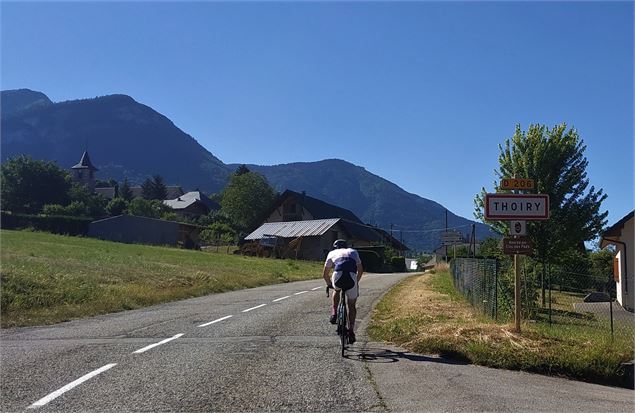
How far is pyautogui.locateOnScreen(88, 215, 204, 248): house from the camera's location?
251ft

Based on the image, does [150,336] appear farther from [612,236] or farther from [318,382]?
[612,236]

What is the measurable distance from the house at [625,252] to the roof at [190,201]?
119 metres

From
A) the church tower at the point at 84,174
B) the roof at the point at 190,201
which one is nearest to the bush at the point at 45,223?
the roof at the point at 190,201

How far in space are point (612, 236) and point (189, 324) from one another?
53.6ft

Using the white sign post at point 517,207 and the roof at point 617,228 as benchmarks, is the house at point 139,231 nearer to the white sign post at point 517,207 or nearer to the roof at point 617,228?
the roof at point 617,228

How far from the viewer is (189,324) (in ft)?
40.8

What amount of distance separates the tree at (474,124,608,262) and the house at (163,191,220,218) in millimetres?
114176

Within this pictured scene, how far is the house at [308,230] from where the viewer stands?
2554 inches

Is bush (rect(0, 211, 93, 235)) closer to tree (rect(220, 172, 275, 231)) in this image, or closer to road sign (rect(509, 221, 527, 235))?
tree (rect(220, 172, 275, 231))

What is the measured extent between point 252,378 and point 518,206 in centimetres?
512

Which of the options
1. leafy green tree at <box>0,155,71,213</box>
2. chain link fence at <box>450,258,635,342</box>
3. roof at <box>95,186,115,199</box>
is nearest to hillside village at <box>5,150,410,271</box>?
leafy green tree at <box>0,155,71,213</box>

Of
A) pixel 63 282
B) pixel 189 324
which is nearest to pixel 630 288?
pixel 189 324

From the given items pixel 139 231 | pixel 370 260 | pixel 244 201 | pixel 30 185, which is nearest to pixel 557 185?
pixel 370 260

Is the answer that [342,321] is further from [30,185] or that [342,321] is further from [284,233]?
[30,185]
